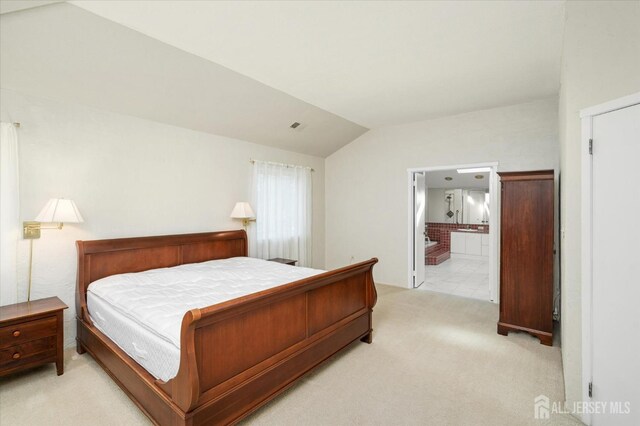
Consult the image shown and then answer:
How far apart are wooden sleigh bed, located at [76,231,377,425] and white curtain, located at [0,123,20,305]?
0.48m

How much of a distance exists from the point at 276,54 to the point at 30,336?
3116 mm

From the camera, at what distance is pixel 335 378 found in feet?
8.11

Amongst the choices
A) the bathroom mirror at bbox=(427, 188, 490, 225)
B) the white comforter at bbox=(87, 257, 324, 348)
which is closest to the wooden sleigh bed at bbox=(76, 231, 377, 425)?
the white comforter at bbox=(87, 257, 324, 348)

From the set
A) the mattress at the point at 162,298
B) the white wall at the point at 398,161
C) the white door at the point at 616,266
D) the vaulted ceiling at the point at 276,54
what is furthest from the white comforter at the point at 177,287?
the white wall at the point at 398,161

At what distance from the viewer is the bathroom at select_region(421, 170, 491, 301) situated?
715cm

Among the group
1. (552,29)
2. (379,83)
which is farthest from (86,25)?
(552,29)

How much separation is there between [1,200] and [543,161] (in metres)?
5.90

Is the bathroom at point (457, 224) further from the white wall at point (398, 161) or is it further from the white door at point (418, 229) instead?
the white wall at point (398, 161)

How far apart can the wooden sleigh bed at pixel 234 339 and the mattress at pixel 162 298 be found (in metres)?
0.12

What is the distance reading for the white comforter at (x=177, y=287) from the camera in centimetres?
202

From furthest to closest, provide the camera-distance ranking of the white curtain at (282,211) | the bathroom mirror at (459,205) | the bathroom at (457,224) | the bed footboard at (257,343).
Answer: the bathroom mirror at (459,205) < the bathroom at (457,224) < the white curtain at (282,211) < the bed footboard at (257,343)

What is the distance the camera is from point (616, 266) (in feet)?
5.99

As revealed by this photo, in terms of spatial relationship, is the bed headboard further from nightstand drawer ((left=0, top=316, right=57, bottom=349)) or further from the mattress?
nightstand drawer ((left=0, top=316, right=57, bottom=349))

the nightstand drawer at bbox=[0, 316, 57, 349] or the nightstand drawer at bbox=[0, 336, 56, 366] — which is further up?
the nightstand drawer at bbox=[0, 316, 57, 349]
